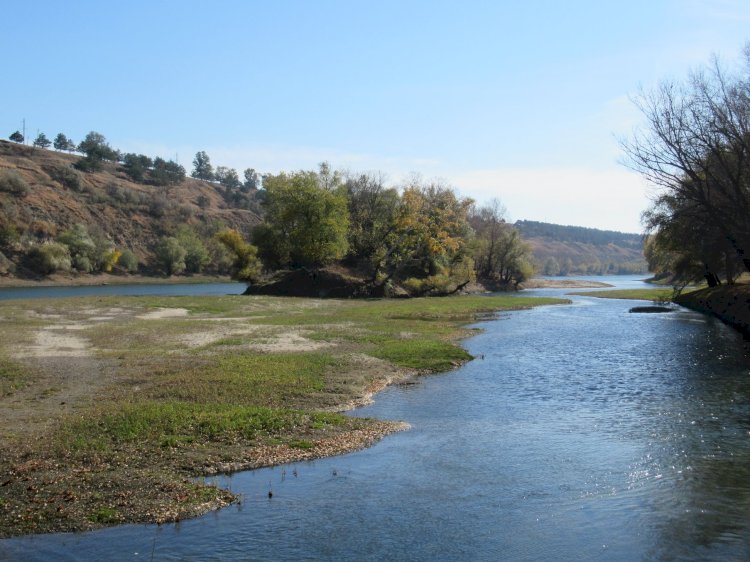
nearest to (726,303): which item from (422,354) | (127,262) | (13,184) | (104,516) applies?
(422,354)

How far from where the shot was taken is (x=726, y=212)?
43.6m

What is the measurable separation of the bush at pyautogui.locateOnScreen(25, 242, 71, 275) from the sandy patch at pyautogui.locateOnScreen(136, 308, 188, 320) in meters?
87.9

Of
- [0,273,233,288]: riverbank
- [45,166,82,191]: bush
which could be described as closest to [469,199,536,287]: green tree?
[0,273,233,288]: riverbank

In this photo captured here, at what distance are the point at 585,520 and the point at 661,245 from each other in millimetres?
55045

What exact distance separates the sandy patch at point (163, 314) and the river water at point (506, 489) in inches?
951

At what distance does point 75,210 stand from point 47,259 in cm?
3604

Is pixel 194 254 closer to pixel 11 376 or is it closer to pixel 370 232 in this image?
pixel 370 232

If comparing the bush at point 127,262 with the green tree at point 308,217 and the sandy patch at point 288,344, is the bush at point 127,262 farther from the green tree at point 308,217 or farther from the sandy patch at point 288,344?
the sandy patch at point 288,344

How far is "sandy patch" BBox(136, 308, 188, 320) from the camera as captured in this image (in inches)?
1616

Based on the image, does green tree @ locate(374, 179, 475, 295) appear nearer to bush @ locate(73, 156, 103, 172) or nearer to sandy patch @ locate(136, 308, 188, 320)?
sandy patch @ locate(136, 308, 188, 320)

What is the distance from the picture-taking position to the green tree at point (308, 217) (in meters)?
73.9

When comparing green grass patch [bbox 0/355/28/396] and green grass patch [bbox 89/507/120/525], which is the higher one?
green grass patch [bbox 0/355/28/396]

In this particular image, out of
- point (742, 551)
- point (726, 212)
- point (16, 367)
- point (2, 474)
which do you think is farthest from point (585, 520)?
point (726, 212)

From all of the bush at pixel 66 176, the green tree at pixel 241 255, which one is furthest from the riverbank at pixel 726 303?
the bush at pixel 66 176
